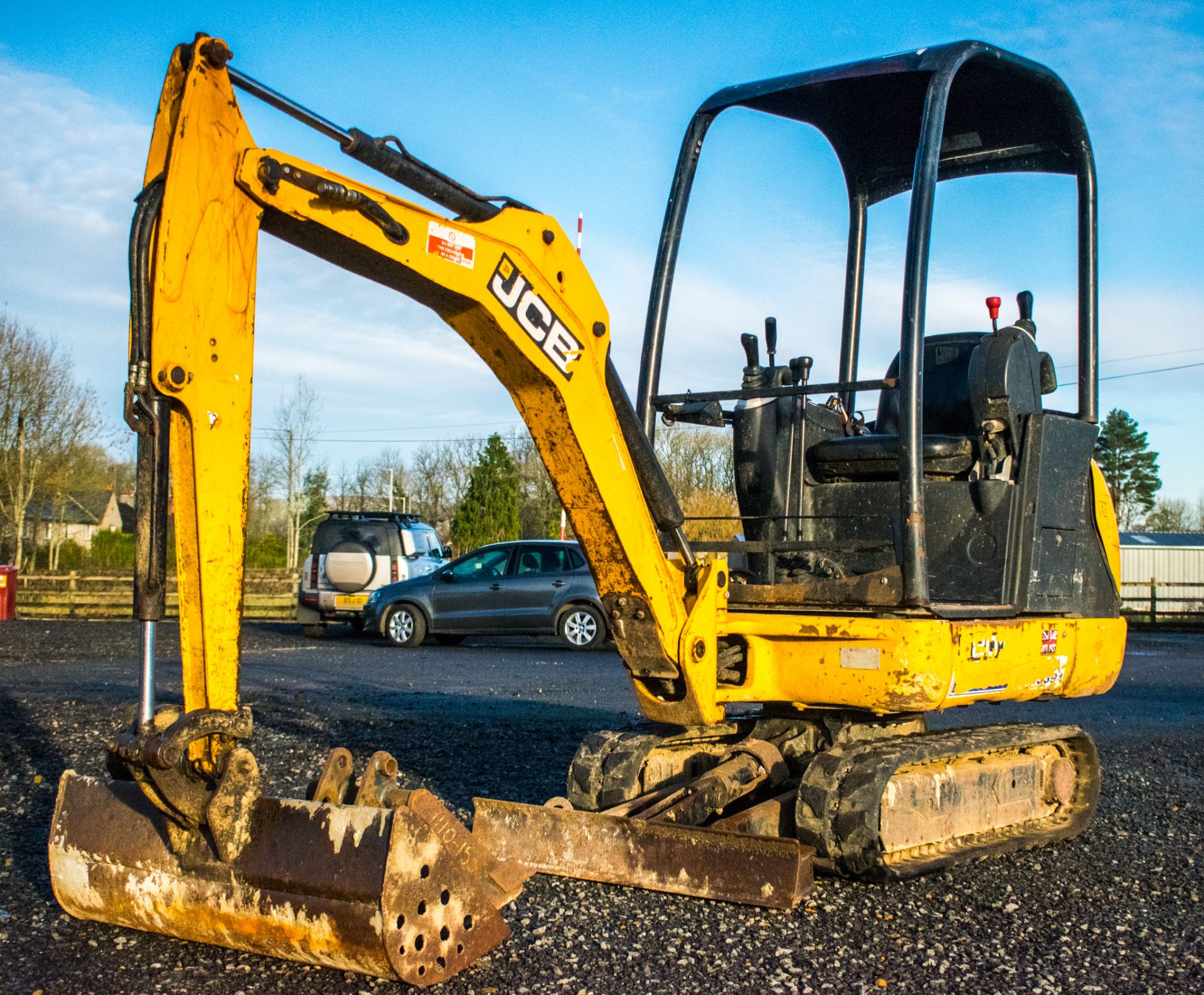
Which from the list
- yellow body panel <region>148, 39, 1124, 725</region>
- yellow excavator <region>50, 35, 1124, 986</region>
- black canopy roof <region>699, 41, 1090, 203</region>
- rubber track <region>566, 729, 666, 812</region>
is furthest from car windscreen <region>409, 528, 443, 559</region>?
yellow body panel <region>148, 39, 1124, 725</region>

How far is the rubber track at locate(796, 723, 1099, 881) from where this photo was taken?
4742mm

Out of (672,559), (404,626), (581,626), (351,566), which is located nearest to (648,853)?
(672,559)

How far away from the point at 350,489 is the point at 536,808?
75875 mm

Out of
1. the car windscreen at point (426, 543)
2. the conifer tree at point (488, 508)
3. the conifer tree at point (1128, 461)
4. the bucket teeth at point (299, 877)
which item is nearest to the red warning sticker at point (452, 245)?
the bucket teeth at point (299, 877)

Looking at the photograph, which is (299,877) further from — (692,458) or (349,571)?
(692,458)

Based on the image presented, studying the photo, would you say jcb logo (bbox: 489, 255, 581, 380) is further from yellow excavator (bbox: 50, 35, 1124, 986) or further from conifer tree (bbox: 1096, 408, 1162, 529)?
conifer tree (bbox: 1096, 408, 1162, 529)

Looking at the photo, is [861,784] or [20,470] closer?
[861,784]

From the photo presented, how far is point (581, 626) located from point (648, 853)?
13152mm

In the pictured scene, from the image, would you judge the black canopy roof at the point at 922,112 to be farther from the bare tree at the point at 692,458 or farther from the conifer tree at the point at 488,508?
the conifer tree at the point at 488,508

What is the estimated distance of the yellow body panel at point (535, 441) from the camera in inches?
143

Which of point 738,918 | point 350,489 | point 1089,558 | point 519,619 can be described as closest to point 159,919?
point 738,918

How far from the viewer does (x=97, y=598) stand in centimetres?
2694

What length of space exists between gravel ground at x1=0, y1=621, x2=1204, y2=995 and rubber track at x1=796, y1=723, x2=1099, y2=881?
11 centimetres

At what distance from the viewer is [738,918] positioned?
14.9 ft
